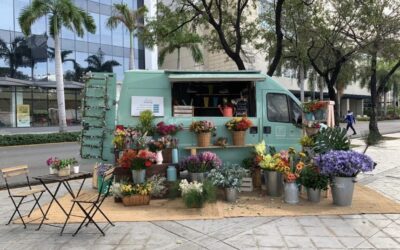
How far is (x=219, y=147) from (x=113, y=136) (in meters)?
2.36

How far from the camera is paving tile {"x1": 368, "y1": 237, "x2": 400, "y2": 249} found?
232 inches

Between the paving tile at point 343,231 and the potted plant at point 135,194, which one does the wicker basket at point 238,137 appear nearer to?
the potted plant at point 135,194

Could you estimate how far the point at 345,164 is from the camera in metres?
8.02

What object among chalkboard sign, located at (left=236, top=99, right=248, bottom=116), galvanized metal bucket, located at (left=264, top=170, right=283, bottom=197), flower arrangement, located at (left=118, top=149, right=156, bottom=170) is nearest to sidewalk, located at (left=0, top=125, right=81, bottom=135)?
chalkboard sign, located at (left=236, top=99, right=248, bottom=116)

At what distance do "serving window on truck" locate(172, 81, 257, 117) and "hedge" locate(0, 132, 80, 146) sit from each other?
46.7 feet

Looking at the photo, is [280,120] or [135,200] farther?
[280,120]

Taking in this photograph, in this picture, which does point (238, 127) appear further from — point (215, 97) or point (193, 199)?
point (193, 199)

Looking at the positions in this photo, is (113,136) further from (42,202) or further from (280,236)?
(280,236)

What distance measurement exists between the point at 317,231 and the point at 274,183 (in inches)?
98.1

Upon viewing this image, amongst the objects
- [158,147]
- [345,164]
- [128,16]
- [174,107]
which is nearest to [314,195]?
[345,164]

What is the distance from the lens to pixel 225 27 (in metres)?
18.7

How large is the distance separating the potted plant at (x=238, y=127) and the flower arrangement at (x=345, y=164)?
7.03 feet

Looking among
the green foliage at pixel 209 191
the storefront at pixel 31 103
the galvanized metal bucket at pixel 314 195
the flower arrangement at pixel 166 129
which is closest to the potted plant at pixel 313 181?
the galvanized metal bucket at pixel 314 195

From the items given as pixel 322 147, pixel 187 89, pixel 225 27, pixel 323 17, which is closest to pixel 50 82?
pixel 225 27
